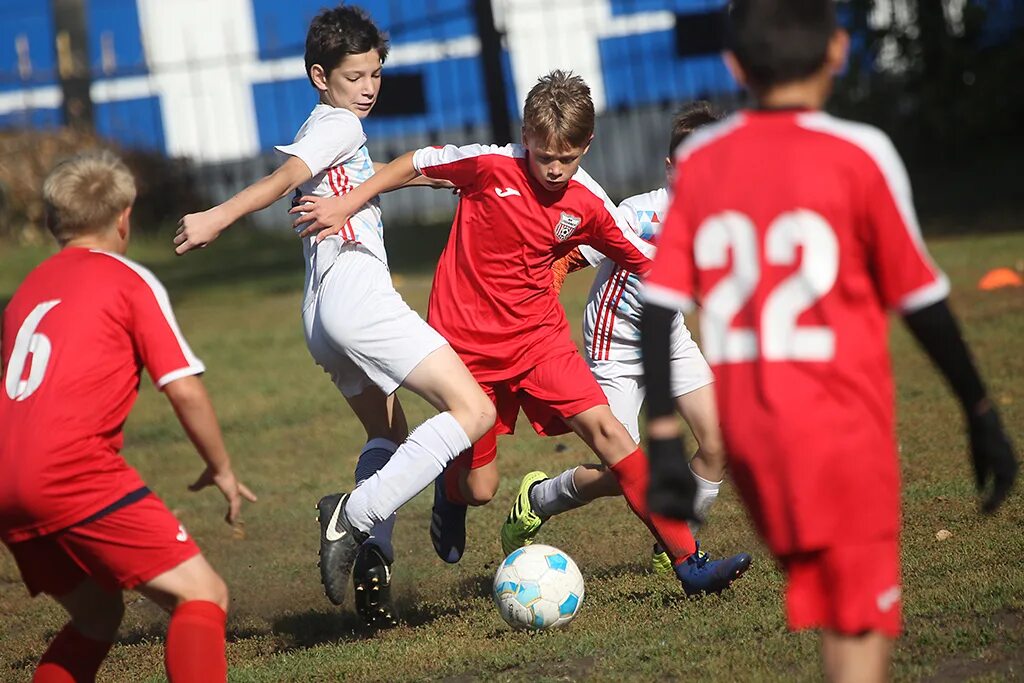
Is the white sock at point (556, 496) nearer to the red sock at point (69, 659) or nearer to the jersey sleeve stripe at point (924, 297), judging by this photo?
the red sock at point (69, 659)

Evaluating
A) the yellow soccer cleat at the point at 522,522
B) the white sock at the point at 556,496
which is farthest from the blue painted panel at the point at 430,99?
the white sock at the point at 556,496

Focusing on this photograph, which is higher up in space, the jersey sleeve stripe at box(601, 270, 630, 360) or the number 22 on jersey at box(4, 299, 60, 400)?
the number 22 on jersey at box(4, 299, 60, 400)

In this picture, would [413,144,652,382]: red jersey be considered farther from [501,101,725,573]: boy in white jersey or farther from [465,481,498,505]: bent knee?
[465,481,498,505]: bent knee

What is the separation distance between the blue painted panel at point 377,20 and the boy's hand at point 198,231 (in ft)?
65.1

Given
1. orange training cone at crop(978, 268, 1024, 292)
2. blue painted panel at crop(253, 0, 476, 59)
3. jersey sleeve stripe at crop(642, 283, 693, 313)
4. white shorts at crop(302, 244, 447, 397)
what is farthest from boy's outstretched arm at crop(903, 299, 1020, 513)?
blue painted panel at crop(253, 0, 476, 59)

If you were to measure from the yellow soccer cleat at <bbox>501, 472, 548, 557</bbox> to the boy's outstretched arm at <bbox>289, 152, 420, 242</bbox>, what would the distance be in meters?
1.46

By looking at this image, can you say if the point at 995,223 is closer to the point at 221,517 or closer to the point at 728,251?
the point at 221,517

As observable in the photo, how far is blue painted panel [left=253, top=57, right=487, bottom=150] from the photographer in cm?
2592

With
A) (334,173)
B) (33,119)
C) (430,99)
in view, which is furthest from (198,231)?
(430,99)

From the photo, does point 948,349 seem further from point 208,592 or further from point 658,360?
point 208,592

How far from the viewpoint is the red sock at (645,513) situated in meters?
5.08

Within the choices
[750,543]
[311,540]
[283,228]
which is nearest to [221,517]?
[311,540]

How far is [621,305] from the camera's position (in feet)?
19.3

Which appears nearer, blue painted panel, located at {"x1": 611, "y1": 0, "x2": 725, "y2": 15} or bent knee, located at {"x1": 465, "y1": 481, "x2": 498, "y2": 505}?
bent knee, located at {"x1": 465, "y1": 481, "x2": 498, "y2": 505}
